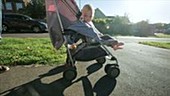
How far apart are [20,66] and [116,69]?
7.89 feet

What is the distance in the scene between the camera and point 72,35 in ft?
18.7

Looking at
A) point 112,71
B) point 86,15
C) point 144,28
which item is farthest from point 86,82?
point 144,28

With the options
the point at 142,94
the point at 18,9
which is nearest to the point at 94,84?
the point at 142,94

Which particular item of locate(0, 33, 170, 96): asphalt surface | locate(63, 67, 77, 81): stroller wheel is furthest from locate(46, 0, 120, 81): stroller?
locate(0, 33, 170, 96): asphalt surface

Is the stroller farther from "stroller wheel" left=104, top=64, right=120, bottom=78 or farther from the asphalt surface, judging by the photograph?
the asphalt surface

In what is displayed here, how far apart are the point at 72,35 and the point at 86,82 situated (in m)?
→ 1.01

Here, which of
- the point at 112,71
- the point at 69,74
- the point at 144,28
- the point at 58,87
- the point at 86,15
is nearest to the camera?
the point at 58,87

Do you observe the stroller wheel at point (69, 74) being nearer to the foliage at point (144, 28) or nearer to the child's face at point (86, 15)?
the child's face at point (86, 15)

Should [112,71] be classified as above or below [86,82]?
above

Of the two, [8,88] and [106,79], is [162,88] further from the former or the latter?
[8,88]

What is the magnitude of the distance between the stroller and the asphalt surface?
276 millimetres

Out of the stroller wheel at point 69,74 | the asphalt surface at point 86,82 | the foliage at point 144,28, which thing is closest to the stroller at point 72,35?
the stroller wheel at point 69,74

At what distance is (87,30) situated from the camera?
5648 millimetres

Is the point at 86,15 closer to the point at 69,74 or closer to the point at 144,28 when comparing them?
the point at 69,74
